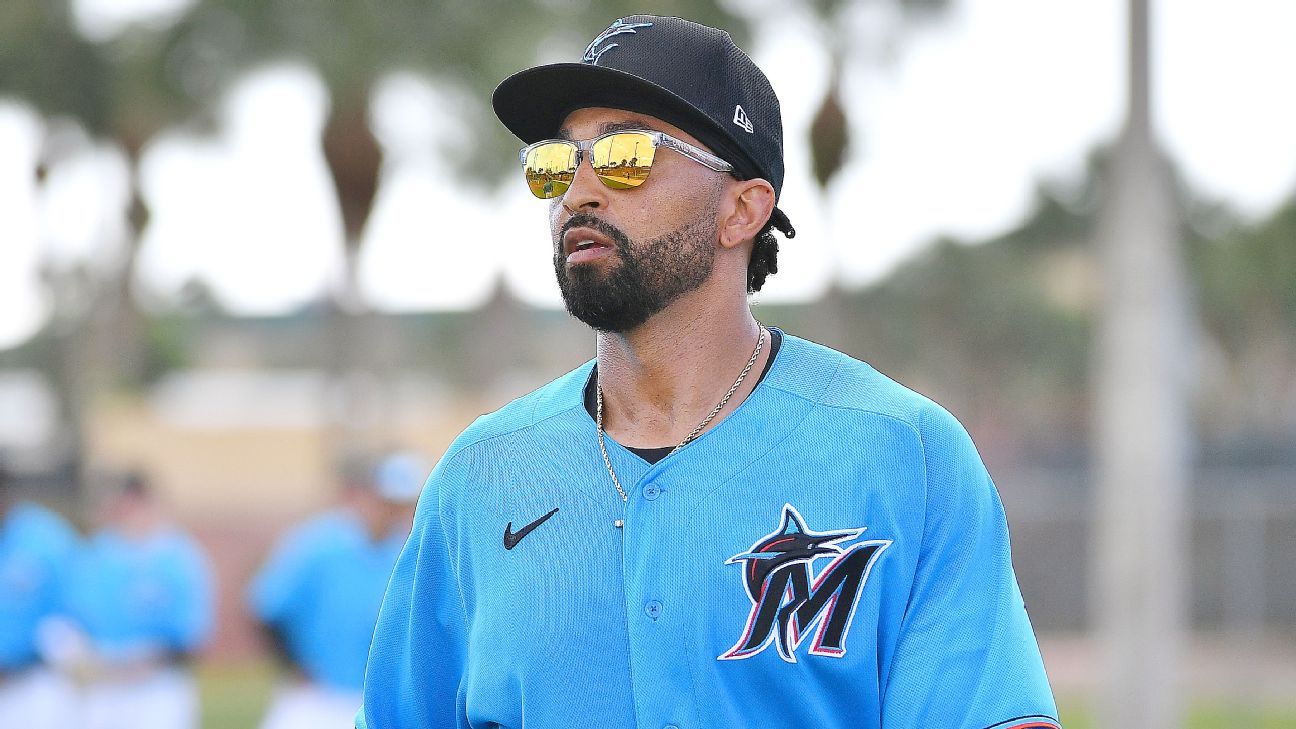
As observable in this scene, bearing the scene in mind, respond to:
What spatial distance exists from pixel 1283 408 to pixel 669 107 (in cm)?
4629

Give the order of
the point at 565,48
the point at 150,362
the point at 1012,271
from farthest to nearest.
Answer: the point at 1012,271 → the point at 150,362 → the point at 565,48

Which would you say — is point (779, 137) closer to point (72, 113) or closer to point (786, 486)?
point (786, 486)

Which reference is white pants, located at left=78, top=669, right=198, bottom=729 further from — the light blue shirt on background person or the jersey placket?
the jersey placket

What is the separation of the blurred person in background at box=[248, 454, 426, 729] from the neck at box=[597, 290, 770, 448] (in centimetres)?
610

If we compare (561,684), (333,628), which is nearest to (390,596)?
(561,684)

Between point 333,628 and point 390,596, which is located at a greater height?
point 390,596

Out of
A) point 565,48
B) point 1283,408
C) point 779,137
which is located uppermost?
point 565,48

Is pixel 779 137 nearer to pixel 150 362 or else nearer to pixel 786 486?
pixel 786 486

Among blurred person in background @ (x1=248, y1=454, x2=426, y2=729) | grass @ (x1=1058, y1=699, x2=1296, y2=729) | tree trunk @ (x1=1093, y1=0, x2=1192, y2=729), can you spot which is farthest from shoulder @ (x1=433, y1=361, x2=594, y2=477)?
grass @ (x1=1058, y1=699, x2=1296, y2=729)

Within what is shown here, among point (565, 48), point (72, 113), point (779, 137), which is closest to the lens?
point (779, 137)

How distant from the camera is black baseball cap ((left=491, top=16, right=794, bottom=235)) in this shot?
2539 mm

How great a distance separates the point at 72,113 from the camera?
2117 cm

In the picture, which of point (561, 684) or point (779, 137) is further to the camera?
point (779, 137)

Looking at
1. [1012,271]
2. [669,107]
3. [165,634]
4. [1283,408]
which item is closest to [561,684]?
[669,107]
